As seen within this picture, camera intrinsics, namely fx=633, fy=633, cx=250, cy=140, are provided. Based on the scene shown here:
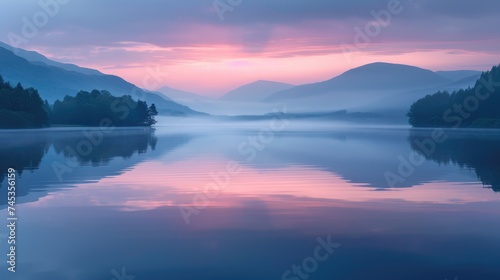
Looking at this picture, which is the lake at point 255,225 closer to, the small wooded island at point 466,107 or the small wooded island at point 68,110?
the small wooded island at point 68,110

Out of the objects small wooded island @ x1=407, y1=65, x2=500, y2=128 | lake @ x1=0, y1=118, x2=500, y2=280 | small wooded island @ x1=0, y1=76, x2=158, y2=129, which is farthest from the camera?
small wooded island @ x1=407, y1=65, x2=500, y2=128

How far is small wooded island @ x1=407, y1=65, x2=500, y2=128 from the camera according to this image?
12169cm

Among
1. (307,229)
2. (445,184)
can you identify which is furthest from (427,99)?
(307,229)

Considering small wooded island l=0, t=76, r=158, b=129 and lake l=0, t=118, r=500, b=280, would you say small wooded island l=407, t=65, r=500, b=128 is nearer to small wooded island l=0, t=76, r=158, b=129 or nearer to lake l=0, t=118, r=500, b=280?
small wooded island l=0, t=76, r=158, b=129

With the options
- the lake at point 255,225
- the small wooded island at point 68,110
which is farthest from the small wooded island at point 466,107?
the lake at point 255,225

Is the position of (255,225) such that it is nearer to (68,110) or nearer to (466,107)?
(68,110)

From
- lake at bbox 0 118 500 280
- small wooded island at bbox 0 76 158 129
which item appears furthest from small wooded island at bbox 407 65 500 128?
lake at bbox 0 118 500 280

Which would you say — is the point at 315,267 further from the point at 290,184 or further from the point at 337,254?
the point at 290,184

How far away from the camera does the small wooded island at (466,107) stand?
12169 centimetres

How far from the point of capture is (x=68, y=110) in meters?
132

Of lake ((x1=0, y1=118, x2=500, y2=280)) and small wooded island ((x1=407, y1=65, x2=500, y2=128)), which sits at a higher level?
small wooded island ((x1=407, y1=65, x2=500, y2=128))

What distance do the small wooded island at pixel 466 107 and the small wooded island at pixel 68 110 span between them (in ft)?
215

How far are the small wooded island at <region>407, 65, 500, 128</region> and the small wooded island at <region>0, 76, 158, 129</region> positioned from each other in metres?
65.6

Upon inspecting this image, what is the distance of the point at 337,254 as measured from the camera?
38.1 ft
